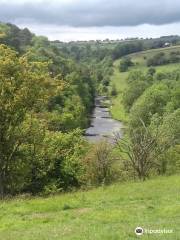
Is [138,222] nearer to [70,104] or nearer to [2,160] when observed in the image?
[2,160]

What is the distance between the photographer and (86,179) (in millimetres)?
44812

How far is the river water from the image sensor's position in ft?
376

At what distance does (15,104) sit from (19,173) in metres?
6.81

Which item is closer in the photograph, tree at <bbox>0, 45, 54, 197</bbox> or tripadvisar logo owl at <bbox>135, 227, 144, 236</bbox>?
tripadvisar logo owl at <bbox>135, 227, 144, 236</bbox>

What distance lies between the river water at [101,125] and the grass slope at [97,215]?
7833cm

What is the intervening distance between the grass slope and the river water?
3084 inches

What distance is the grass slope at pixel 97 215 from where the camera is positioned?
1540 centimetres

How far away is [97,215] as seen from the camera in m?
19.2

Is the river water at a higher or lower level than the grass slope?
lower

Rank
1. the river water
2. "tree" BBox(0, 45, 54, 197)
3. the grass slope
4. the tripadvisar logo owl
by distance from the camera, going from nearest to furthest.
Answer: the tripadvisar logo owl
the grass slope
"tree" BBox(0, 45, 54, 197)
the river water

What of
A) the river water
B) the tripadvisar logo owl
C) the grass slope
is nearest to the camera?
the tripadvisar logo owl

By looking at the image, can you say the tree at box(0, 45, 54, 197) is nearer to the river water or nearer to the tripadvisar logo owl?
the tripadvisar logo owl

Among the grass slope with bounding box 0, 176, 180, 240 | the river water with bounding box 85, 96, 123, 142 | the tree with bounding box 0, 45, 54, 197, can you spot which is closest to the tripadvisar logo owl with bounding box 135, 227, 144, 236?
the grass slope with bounding box 0, 176, 180, 240

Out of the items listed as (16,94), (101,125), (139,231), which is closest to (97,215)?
(139,231)
